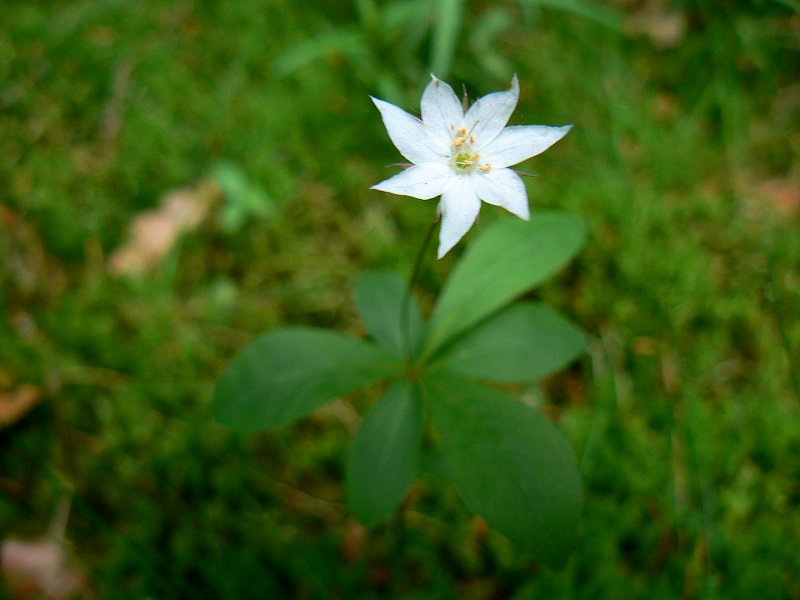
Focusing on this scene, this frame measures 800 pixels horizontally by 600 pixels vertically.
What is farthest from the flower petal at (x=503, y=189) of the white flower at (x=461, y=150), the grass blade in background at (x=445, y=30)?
the grass blade in background at (x=445, y=30)

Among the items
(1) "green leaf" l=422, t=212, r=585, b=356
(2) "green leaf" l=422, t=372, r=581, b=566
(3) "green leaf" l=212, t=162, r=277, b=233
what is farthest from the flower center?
(3) "green leaf" l=212, t=162, r=277, b=233

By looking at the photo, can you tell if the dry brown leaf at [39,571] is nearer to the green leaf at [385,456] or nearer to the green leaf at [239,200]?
the green leaf at [385,456]

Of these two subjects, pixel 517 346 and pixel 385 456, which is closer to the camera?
pixel 385 456

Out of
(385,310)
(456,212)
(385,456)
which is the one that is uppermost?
(456,212)

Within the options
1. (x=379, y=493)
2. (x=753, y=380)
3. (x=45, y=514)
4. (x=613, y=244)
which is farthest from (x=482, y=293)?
(x=45, y=514)

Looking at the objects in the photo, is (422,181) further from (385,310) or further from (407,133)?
(385,310)

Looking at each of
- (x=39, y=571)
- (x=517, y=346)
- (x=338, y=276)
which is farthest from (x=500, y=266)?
(x=39, y=571)

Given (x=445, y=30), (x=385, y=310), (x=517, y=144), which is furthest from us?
(x=445, y=30)
